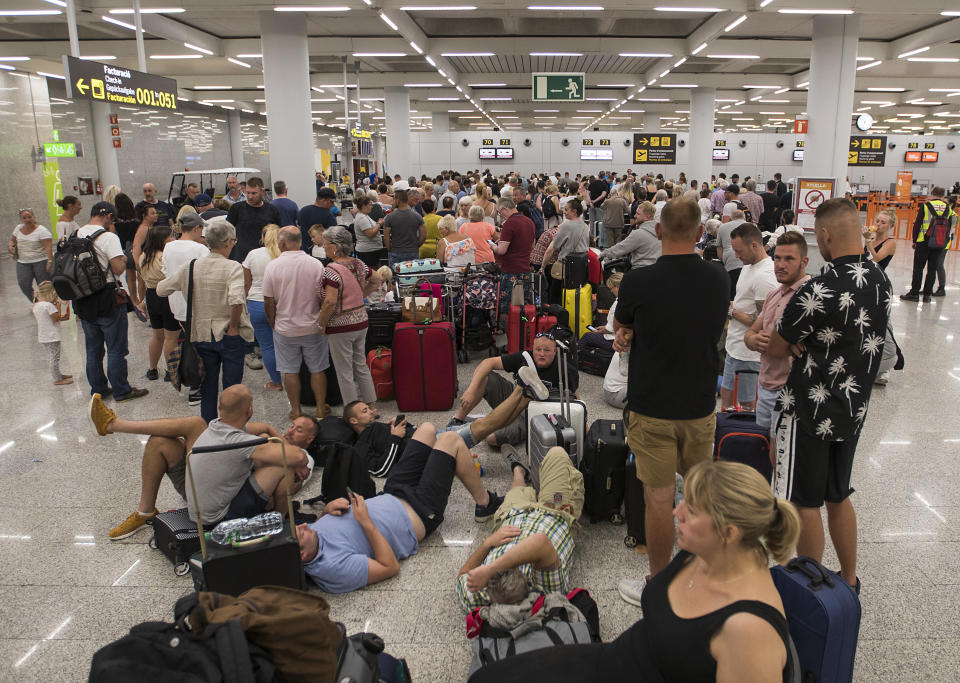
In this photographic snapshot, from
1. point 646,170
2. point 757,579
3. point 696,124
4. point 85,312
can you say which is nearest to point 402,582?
point 757,579

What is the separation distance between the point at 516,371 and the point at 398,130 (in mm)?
18064

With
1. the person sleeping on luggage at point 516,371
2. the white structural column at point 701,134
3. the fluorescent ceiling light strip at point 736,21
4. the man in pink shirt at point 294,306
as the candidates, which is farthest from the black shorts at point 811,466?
the white structural column at point 701,134

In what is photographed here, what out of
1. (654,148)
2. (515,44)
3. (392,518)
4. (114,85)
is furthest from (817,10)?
(654,148)

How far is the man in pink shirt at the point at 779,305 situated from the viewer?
3820 mm

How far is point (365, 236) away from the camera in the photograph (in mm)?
9211

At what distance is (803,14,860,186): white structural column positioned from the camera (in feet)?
37.9

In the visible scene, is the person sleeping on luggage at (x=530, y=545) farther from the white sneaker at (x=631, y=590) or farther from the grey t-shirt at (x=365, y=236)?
the grey t-shirt at (x=365, y=236)

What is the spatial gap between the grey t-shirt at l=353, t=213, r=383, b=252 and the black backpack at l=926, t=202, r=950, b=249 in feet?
26.7

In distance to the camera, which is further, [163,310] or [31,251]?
[31,251]

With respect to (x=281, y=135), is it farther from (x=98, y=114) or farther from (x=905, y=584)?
(x=905, y=584)

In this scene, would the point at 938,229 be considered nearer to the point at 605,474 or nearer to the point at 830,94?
the point at 830,94

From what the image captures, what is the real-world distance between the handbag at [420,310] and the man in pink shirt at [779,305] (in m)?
3.08

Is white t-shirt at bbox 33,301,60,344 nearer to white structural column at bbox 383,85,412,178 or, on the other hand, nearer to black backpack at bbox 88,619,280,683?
black backpack at bbox 88,619,280,683

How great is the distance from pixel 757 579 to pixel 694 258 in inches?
57.2
